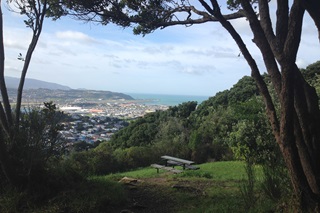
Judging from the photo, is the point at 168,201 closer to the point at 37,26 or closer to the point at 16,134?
the point at 16,134

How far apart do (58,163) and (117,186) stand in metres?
1.36

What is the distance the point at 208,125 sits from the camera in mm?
21750

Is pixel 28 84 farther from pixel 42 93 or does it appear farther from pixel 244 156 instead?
pixel 244 156

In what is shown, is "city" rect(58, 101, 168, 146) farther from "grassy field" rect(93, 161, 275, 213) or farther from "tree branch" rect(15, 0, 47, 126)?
"grassy field" rect(93, 161, 275, 213)

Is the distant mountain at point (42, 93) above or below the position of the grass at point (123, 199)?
above

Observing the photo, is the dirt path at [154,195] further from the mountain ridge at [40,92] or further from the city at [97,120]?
the mountain ridge at [40,92]

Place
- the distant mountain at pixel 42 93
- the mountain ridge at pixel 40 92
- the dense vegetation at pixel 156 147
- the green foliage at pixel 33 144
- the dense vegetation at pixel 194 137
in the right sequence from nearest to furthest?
the dense vegetation at pixel 156 147, the green foliage at pixel 33 144, the distant mountain at pixel 42 93, the mountain ridge at pixel 40 92, the dense vegetation at pixel 194 137

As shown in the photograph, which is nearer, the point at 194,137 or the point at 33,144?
the point at 33,144

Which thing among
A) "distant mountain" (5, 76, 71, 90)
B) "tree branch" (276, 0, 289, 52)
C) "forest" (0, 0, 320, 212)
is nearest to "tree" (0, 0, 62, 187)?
"forest" (0, 0, 320, 212)

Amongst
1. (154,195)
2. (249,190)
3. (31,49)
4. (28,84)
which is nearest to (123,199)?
(154,195)

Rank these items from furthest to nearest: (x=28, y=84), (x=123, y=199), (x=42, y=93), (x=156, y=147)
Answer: (x=28, y=84)
(x=156, y=147)
(x=42, y=93)
(x=123, y=199)

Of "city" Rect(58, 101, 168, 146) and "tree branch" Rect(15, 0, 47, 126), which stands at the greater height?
"tree branch" Rect(15, 0, 47, 126)

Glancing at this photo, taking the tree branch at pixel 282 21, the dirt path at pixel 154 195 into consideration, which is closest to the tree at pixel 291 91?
the tree branch at pixel 282 21

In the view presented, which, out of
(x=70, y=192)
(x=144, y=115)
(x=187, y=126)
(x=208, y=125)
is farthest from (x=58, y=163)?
(x=144, y=115)
